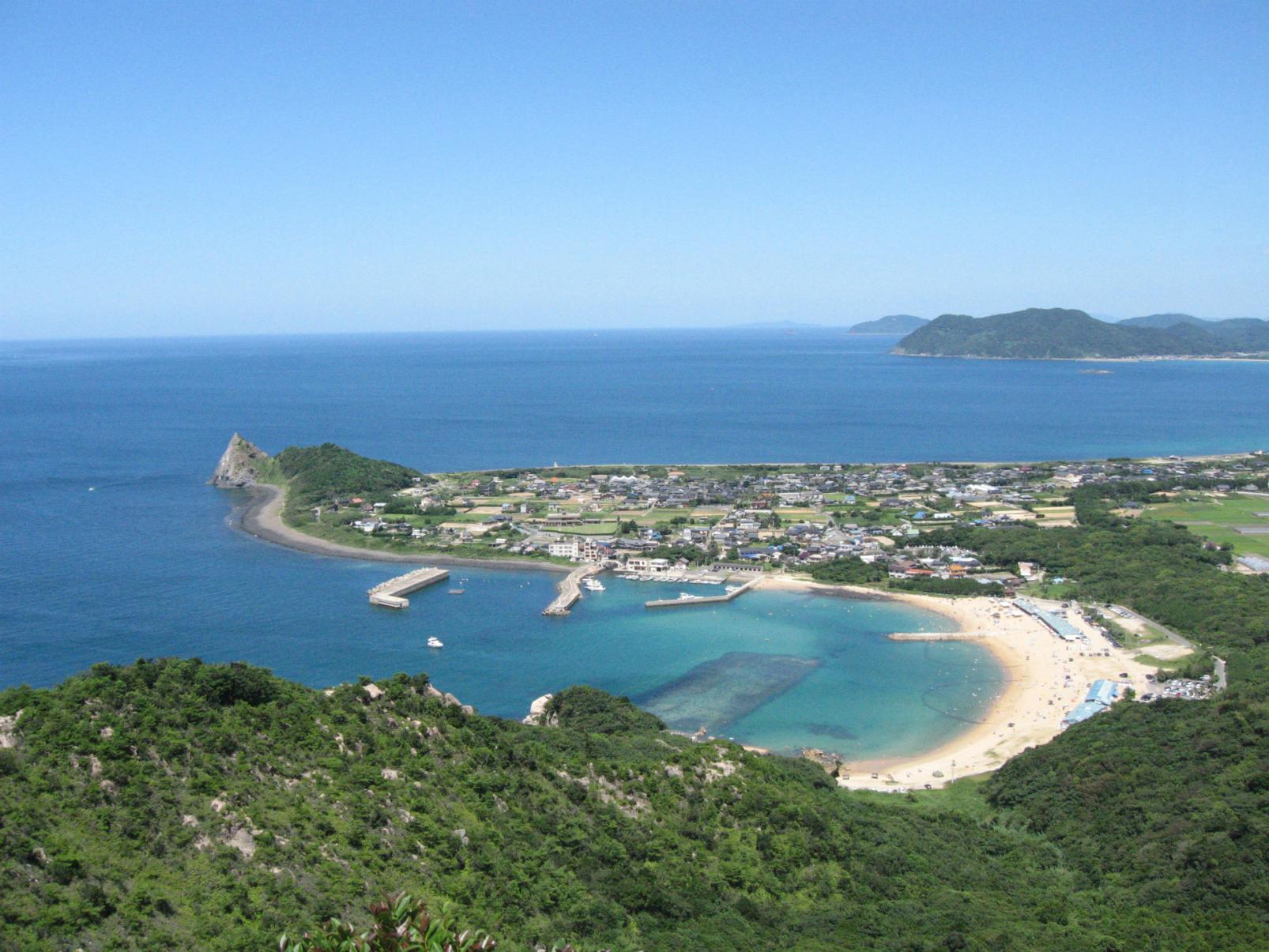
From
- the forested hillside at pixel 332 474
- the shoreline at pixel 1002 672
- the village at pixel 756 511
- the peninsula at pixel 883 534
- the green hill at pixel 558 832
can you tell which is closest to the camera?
the green hill at pixel 558 832

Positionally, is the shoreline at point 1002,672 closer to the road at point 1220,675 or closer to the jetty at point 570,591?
the jetty at point 570,591

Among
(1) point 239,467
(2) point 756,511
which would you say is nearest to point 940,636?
(2) point 756,511

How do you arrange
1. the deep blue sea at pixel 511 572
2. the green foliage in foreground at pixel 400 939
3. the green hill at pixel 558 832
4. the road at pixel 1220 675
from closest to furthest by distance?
the green foliage in foreground at pixel 400 939 → the green hill at pixel 558 832 → the road at pixel 1220 675 → the deep blue sea at pixel 511 572

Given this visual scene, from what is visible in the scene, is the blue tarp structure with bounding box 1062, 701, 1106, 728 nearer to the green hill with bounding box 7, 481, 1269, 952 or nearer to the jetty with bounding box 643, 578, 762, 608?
the green hill with bounding box 7, 481, 1269, 952

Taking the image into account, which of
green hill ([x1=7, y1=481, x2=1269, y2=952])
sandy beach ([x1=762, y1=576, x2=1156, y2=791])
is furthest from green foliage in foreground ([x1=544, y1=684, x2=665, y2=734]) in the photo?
sandy beach ([x1=762, y1=576, x2=1156, y2=791])

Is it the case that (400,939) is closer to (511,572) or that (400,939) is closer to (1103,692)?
(1103,692)

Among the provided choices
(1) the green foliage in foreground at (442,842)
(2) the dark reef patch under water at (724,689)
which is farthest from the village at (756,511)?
(1) the green foliage in foreground at (442,842)
